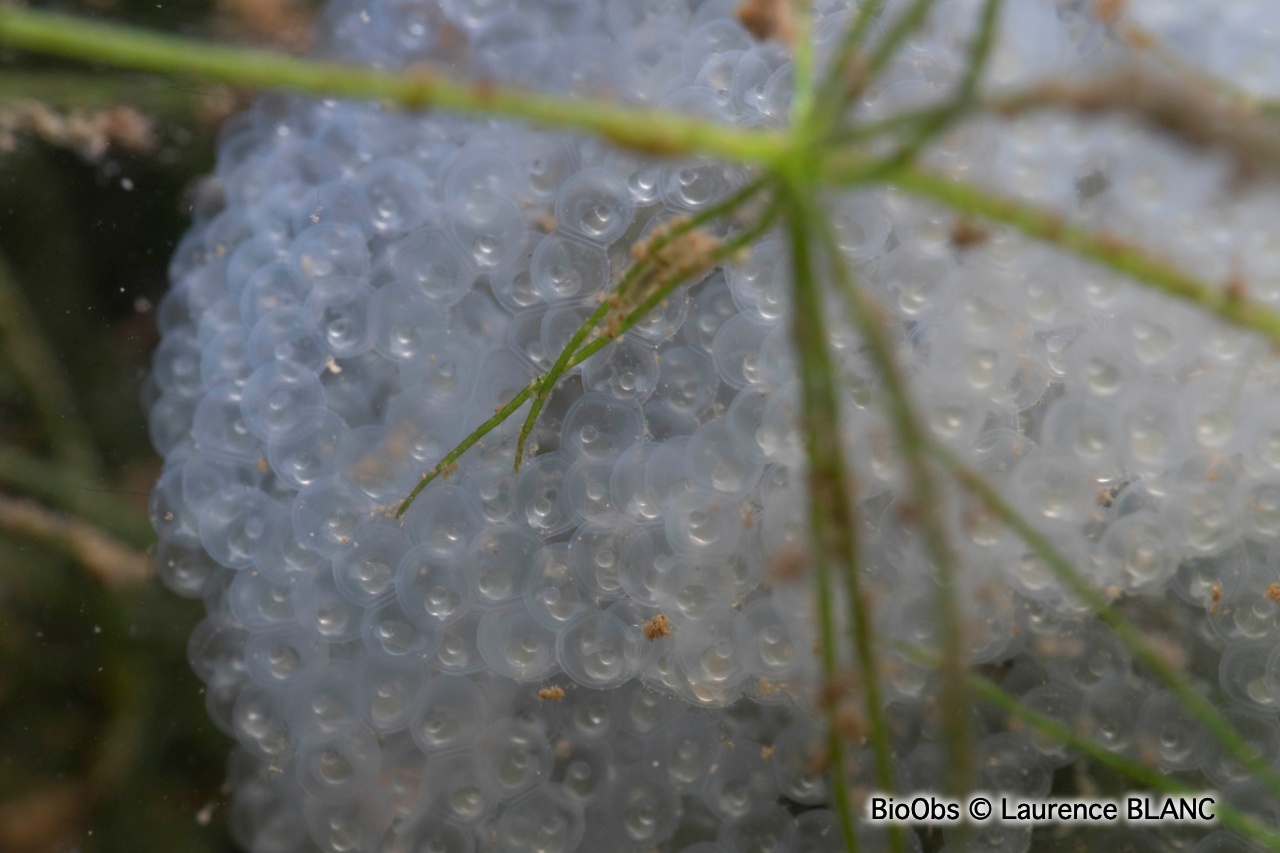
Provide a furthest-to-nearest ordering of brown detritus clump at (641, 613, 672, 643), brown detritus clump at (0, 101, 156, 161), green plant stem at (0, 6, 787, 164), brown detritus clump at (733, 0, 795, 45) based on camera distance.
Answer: brown detritus clump at (0, 101, 156, 161) < brown detritus clump at (641, 613, 672, 643) < brown detritus clump at (733, 0, 795, 45) < green plant stem at (0, 6, 787, 164)

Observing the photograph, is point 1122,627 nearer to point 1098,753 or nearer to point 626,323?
point 1098,753

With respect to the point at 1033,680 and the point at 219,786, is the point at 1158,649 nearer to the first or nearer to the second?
the point at 1033,680

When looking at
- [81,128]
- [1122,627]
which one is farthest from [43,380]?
[1122,627]

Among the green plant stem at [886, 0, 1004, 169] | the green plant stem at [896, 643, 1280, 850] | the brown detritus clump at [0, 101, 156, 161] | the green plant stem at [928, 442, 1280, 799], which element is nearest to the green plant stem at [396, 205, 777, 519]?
the green plant stem at [886, 0, 1004, 169]

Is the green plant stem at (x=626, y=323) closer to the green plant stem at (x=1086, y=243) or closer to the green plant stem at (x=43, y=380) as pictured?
the green plant stem at (x=1086, y=243)

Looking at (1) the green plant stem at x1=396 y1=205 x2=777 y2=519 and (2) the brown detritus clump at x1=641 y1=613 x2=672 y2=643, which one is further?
(2) the brown detritus clump at x1=641 y1=613 x2=672 y2=643

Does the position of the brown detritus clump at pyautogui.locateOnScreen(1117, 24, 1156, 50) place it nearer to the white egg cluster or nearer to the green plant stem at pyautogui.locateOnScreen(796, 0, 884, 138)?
the white egg cluster
